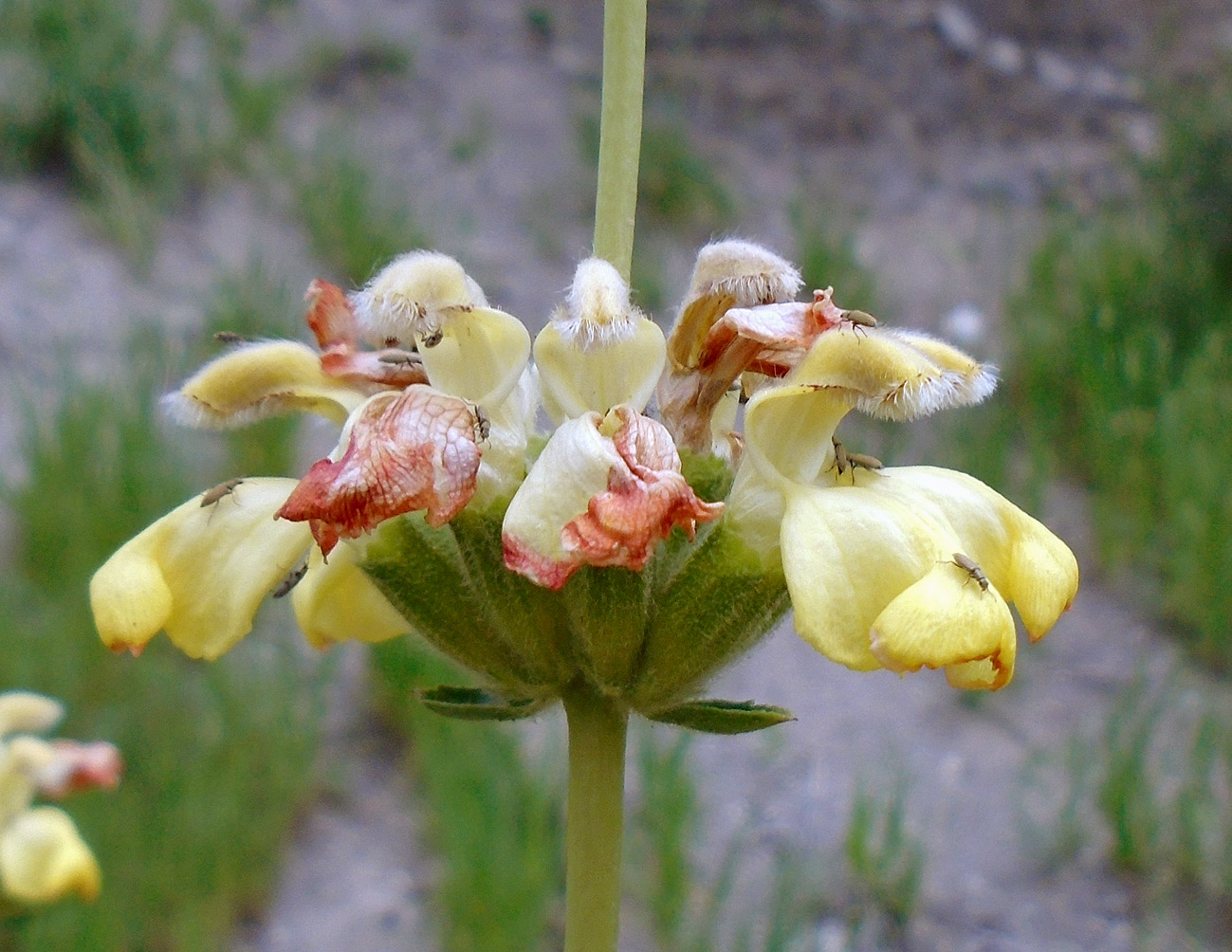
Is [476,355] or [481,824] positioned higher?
[476,355]

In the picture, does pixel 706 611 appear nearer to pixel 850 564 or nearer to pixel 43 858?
pixel 850 564

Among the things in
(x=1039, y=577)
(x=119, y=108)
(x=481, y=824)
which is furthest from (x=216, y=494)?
(x=119, y=108)

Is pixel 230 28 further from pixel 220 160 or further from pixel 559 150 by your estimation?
pixel 559 150

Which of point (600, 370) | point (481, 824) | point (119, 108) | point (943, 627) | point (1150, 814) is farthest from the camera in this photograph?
point (119, 108)

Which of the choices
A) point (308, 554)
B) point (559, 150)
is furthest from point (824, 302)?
point (559, 150)

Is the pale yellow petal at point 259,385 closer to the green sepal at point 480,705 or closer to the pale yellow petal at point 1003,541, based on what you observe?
the green sepal at point 480,705

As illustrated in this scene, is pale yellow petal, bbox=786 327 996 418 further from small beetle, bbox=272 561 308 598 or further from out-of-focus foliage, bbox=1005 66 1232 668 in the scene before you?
out-of-focus foliage, bbox=1005 66 1232 668
